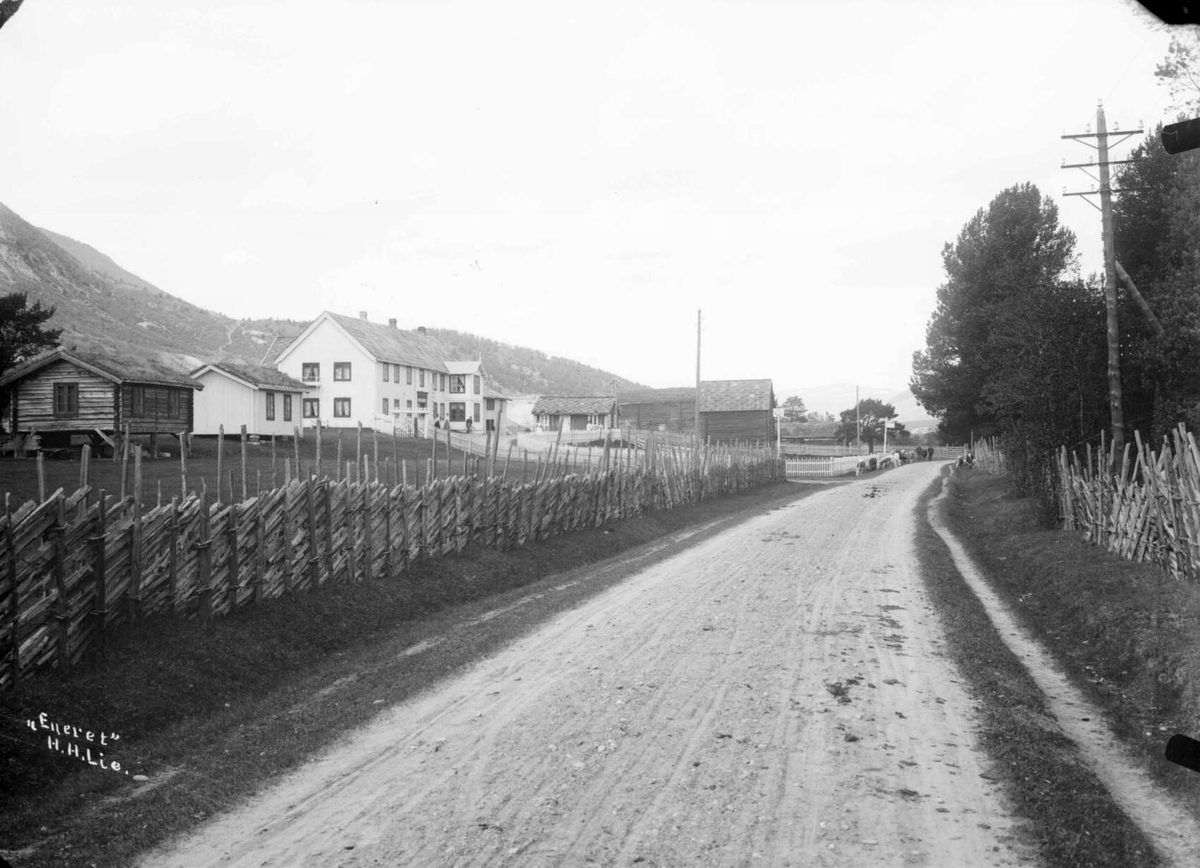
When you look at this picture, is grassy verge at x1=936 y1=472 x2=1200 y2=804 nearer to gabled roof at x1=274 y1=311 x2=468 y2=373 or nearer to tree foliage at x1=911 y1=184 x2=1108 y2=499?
tree foliage at x1=911 y1=184 x2=1108 y2=499

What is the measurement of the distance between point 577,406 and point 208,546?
207ft

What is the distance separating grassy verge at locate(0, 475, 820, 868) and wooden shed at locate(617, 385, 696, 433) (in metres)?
58.4

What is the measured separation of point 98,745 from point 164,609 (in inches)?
92.5

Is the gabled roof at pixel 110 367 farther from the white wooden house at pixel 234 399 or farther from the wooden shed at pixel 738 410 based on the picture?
the wooden shed at pixel 738 410

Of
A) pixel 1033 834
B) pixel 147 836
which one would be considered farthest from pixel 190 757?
pixel 1033 834

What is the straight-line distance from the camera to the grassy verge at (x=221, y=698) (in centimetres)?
551

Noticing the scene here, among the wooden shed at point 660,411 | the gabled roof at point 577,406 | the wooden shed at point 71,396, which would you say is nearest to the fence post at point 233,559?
the wooden shed at point 71,396

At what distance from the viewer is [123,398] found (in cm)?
3155

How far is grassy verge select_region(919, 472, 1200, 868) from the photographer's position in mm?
5238

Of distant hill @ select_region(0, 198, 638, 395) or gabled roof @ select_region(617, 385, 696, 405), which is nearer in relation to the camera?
distant hill @ select_region(0, 198, 638, 395)

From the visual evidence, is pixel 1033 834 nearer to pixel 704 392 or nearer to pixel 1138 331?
pixel 1138 331

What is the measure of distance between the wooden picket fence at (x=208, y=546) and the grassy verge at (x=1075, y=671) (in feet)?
23.9

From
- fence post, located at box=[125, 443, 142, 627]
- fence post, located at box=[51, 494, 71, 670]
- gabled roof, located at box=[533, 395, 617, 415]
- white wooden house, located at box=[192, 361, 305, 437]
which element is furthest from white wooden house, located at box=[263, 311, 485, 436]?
fence post, located at box=[51, 494, 71, 670]

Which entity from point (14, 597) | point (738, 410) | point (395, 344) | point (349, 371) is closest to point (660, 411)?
point (738, 410)
